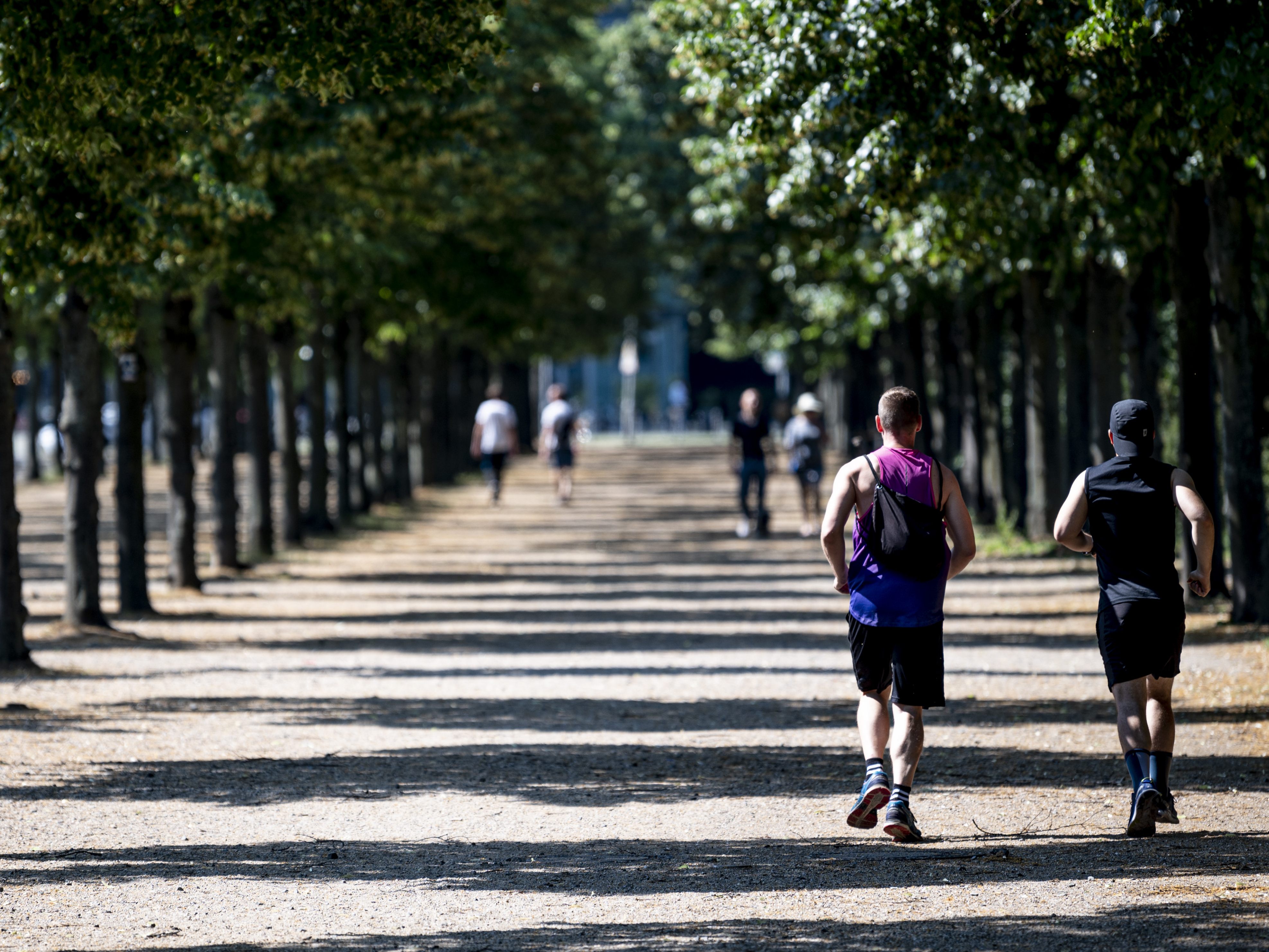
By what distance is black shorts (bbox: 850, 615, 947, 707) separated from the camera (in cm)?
746

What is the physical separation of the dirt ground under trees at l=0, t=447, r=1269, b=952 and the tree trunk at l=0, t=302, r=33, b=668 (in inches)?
15.3

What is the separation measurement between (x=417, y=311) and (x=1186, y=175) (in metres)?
18.0

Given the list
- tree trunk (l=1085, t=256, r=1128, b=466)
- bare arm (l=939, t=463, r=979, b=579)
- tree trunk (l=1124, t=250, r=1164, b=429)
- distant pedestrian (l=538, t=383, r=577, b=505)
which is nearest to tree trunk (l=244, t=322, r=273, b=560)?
distant pedestrian (l=538, t=383, r=577, b=505)

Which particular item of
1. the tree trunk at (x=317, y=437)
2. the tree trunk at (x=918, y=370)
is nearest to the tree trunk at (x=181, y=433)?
the tree trunk at (x=317, y=437)

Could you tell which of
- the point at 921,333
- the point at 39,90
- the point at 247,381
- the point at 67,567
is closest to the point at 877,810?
the point at 39,90

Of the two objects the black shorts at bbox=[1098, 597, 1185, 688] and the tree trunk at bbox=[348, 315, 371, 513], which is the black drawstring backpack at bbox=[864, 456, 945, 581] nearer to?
the black shorts at bbox=[1098, 597, 1185, 688]

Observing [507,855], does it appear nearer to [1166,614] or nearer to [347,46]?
[1166,614]

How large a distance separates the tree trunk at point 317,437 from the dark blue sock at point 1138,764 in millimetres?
19299

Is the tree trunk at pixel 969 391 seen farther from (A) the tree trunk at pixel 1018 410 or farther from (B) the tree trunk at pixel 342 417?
(B) the tree trunk at pixel 342 417

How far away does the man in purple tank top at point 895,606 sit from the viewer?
7461mm

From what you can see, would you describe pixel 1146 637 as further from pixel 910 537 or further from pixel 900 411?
pixel 900 411

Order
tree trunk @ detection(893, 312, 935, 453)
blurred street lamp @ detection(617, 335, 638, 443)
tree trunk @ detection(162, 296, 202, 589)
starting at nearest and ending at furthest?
tree trunk @ detection(162, 296, 202, 589), tree trunk @ detection(893, 312, 935, 453), blurred street lamp @ detection(617, 335, 638, 443)

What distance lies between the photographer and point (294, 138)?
15.6 meters

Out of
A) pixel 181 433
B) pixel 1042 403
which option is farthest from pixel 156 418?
pixel 1042 403
